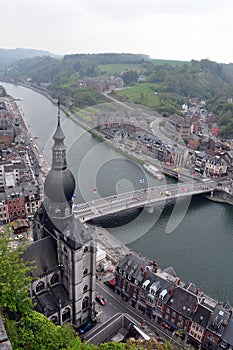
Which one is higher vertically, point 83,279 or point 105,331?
point 83,279

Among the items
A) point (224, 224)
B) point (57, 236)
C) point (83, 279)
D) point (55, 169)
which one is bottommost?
point (224, 224)

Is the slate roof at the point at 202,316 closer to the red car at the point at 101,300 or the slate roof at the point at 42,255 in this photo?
the red car at the point at 101,300

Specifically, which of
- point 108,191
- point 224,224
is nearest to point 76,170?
point 108,191

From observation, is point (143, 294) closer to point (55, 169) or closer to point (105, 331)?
point (105, 331)

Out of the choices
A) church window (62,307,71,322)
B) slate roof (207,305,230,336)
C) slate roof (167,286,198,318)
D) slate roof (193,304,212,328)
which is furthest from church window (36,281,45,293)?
slate roof (207,305,230,336)

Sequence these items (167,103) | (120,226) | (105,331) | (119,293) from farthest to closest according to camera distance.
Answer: (167,103), (120,226), (119,293), (105,331)

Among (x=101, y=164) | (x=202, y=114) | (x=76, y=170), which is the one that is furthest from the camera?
(x=202, y=114)

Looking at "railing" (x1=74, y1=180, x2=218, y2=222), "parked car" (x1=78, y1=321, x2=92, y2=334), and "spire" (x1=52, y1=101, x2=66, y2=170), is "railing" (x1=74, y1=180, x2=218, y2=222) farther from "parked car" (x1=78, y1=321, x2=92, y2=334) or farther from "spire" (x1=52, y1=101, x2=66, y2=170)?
"spire" (x1=52, y1=101, x2=66, y2=170)

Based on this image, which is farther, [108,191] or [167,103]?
[167,103]
